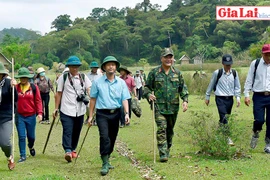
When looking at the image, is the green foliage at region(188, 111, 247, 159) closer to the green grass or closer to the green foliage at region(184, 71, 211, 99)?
the green grass

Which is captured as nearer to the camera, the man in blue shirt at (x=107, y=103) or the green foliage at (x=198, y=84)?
the man in blue shirt at (x=107, y=103)

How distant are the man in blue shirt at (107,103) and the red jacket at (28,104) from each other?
1.78 m

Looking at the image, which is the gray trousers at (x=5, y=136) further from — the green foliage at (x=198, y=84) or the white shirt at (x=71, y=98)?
the green foliage at (x=198, y=84)

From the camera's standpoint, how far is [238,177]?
24.4 ft

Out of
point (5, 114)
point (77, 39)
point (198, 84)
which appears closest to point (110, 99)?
point (5, 114)

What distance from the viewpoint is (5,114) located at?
843cm

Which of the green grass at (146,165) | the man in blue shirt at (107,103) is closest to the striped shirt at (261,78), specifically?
the green grass at (146,165)

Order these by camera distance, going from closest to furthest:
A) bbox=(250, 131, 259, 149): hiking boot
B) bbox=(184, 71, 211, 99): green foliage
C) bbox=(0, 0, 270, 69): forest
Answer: bbox=(250, 131, 259, 149): hiking boot < bbox=(184, 71, 211, 99): green foliage < bbox=(0, 0, 270, 69): forest

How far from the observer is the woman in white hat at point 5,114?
8.31 meters

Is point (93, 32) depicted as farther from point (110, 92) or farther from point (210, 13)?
point (110, 92)

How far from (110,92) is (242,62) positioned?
126 feet

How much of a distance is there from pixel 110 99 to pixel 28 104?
225 centimetres

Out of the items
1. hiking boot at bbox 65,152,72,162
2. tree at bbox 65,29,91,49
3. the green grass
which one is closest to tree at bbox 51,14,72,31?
tree at bbox 65,29,91,49

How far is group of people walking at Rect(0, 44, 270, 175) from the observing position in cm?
830
